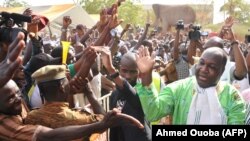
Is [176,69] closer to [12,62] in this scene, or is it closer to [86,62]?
[86,62]

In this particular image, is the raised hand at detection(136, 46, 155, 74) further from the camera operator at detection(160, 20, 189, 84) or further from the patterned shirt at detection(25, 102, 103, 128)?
the camera operator at detection(160, 20, 189, 84)

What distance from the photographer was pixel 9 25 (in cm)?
363

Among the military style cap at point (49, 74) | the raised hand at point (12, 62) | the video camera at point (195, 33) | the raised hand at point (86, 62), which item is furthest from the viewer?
the video camera at point (195, 33)

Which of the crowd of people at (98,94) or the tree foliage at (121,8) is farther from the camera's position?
the tree foliage at (121,8)

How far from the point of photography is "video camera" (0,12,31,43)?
3.50m

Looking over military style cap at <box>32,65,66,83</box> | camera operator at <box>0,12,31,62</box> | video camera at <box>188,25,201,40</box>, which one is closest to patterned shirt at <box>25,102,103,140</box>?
military style cap at <box>32,65,66,83</box>

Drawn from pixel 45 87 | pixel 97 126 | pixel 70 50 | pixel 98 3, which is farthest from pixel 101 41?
pixel 98 3

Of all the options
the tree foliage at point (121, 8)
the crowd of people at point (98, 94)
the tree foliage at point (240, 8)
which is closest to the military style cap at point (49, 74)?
the crowd of people at point (98, 94)

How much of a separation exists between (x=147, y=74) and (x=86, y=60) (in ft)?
1.85

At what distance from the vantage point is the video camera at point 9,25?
3501 mm

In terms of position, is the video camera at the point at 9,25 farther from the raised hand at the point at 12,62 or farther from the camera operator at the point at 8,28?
the raised hand at the point at 12,62

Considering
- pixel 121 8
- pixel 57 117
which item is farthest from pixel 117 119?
pixel 121 8

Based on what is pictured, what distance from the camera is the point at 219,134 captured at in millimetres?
3064

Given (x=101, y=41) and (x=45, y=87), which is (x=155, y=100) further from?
(x=101, y=41)
